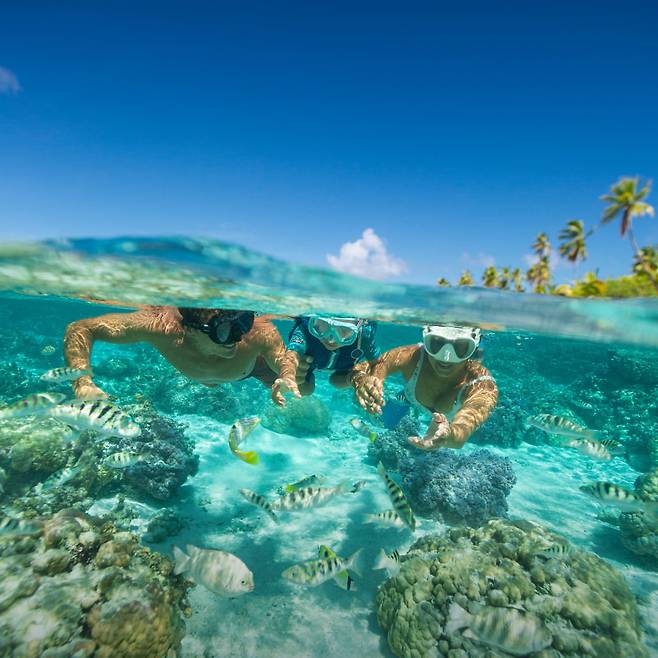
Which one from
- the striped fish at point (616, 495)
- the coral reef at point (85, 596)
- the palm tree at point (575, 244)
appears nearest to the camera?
the coral reef at point (85, 596)

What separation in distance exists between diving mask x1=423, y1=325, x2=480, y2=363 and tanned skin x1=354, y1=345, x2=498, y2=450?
0.46 metres

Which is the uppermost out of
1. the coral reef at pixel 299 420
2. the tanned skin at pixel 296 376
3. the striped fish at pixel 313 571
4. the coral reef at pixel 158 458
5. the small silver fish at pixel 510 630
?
the tanned skin at pixel 296 376

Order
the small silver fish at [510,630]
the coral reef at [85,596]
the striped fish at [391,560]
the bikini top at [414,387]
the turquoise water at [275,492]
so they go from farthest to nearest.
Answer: the bikini top at [414,387], the striped fish at [391,560], the turquoise water at [275,492], the small silver fish at [510,630], the coral reef at [85,596]

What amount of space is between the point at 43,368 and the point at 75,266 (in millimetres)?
17464

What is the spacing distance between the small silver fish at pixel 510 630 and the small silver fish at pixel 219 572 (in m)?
3.14

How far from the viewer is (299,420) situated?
15.8 m

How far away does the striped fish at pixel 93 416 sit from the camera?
5141 mm

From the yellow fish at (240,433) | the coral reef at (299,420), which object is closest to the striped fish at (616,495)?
the yellow fish at (240,433)

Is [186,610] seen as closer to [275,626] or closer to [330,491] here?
[275,626]

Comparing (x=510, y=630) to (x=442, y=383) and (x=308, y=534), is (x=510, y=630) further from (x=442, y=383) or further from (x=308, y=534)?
(x=308, y=534)

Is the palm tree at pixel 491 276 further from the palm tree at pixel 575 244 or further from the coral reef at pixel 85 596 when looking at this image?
the coral reef at pixel 85 596

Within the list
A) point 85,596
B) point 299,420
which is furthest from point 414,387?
point 299,420

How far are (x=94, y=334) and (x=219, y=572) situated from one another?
4.33m

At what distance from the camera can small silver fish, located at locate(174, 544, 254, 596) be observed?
4645 mm
